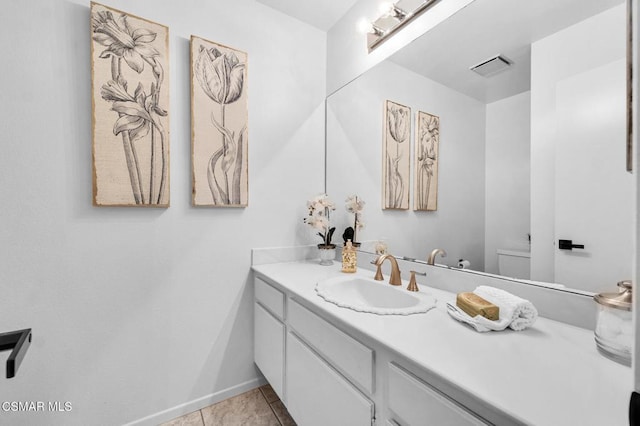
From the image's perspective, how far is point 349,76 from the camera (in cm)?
186

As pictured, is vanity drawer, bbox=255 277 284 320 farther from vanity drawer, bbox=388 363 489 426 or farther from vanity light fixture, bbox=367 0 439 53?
vanity light fixture, bbox=367 0 439 53

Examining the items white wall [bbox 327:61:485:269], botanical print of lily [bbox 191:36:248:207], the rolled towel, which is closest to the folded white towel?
the rolled towel

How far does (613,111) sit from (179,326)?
2.03m

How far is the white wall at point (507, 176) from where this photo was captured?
3.27 feet

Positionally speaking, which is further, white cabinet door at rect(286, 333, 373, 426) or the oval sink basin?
the oval sink basin

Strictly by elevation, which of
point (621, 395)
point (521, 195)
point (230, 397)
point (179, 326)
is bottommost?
point (230, 397)

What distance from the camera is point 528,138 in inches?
38.6

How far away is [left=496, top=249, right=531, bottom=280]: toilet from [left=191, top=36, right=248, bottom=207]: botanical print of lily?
136 centimetres

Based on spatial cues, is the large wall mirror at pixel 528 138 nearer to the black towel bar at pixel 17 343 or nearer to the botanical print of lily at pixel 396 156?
the botanical print of lily at pixel 396 156

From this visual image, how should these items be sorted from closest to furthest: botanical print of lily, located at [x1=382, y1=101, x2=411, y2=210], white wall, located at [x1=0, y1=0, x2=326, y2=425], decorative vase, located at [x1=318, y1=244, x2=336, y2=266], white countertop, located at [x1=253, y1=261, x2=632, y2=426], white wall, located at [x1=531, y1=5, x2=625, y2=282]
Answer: white countertop, located at [x1=253, y1=261, x2=632, y2=426], white wall, located at [x1=531, y1=5, x2=625, y2=282], white wall, located at [x1=0, y1=0, x2=326, y2=425], botanical print of lily, located at [x1=382, y1=101, x2=411, y2=210], decorative vase, located at [x1=318, y1=244, x2=336, y2=266]

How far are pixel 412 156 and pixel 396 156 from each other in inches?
4.8

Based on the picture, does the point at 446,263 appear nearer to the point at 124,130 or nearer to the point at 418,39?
the point at 418,39

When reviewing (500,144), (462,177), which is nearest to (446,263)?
(462,177)

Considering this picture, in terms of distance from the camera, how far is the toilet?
1.00 metres
